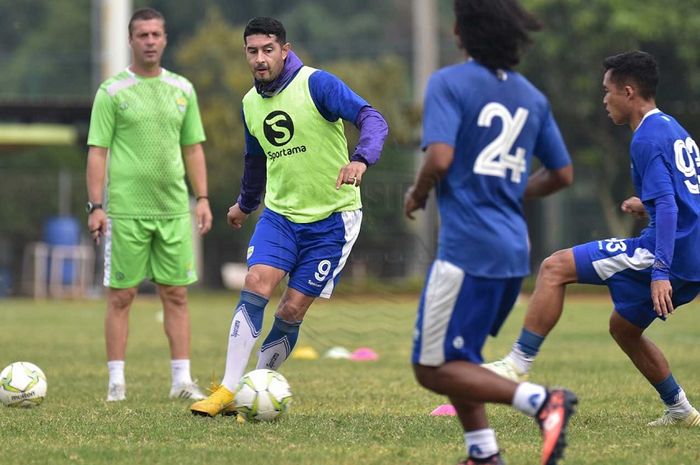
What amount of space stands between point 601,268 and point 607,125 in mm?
22470

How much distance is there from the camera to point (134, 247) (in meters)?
8.80

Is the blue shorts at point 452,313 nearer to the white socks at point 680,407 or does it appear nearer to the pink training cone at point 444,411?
the white socks at point 680,407

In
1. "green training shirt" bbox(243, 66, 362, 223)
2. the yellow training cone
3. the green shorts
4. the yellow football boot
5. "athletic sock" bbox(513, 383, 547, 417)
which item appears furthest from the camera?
the yellow training cone

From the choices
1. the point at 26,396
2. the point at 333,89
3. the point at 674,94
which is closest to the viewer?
the point at 333,89

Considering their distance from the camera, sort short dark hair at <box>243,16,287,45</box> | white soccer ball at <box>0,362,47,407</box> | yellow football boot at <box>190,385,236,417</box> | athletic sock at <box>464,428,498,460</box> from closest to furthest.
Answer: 1. athletic sock at <box>464,428,498,460</box>
2. yellow football boot at <box>190,385,236,417</box>
3. short dark hair at <box>243,16,287,45</box>
4. white soccer ball at <box>0,362,47,407</box>

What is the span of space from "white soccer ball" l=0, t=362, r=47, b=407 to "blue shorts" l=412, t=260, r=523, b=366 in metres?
3.67

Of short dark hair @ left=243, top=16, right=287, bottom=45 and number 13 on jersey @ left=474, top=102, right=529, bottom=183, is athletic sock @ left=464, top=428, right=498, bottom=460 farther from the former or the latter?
short dark hair @ left=243, top=16, right=287, bottom=45

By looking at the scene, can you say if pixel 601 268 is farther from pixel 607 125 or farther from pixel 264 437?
pixel 607 125

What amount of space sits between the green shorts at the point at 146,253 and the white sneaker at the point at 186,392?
0.69 m

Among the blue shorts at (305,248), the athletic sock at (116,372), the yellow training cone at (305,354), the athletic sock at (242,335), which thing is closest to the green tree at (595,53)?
the yellow training cone at (305,354)

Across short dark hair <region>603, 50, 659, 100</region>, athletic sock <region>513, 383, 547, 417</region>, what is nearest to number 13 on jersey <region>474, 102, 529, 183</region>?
athletic sock <region>513, 383, 547, 417</region>

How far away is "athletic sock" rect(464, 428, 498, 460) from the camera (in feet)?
18.0

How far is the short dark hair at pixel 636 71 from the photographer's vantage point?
689cm

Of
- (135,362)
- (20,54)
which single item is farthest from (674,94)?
(20,54)
